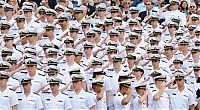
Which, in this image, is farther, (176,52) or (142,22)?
(142,22)

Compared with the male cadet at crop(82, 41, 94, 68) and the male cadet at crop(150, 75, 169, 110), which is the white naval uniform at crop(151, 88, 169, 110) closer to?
the male cadet at crop(150, 75, 169, 110)

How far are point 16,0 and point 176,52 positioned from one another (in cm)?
477

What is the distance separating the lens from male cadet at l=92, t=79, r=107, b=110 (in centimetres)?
1380

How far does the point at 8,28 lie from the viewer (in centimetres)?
1722

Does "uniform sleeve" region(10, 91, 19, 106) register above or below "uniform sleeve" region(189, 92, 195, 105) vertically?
above

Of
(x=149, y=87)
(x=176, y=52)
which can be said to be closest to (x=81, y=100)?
(x=149, y=87)

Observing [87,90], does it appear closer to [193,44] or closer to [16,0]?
[193,44]

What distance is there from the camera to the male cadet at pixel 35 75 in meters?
14.6

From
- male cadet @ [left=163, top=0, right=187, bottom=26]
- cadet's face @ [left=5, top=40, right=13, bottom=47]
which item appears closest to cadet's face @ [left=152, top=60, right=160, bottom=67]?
cadet's face @ [left=5, top=40, right=13, bottom=47]

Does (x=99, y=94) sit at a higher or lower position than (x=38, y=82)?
lower

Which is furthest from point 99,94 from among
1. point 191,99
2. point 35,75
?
point 191,99

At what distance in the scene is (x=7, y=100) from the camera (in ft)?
45.0

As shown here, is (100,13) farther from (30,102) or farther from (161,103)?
(30,102)

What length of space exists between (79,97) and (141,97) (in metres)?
1.15
